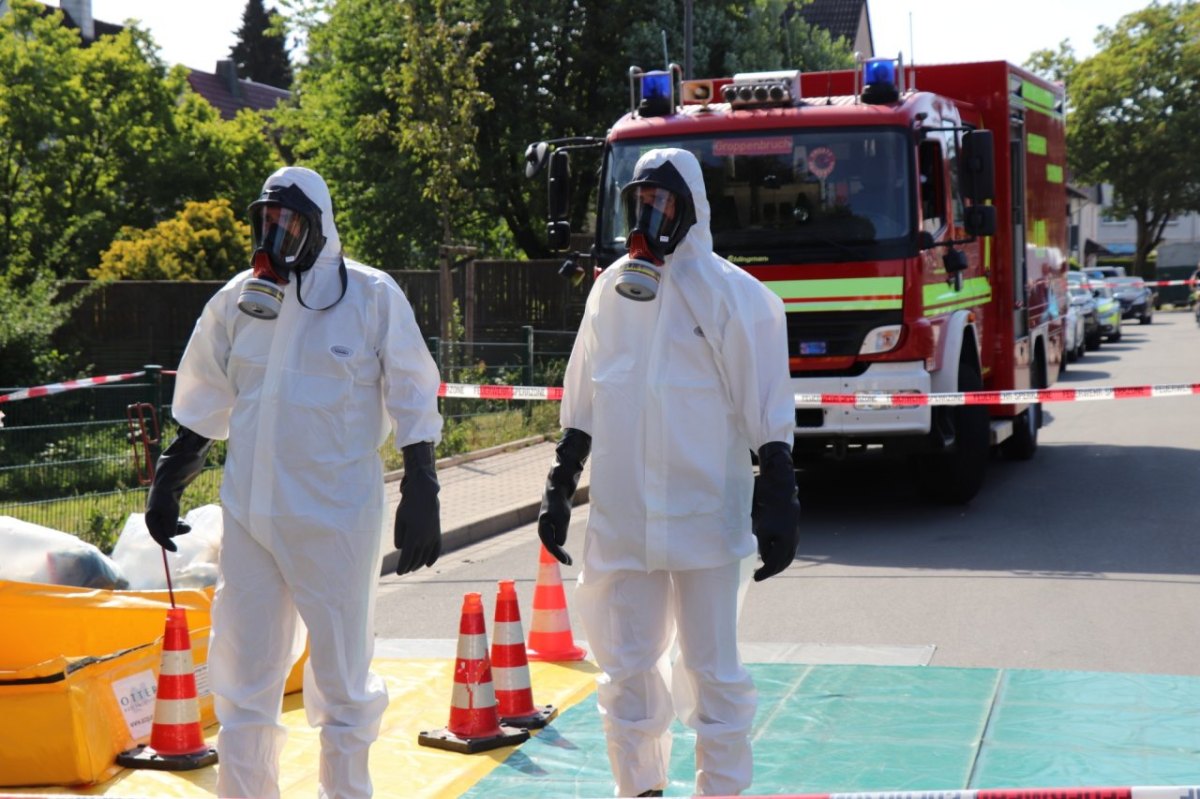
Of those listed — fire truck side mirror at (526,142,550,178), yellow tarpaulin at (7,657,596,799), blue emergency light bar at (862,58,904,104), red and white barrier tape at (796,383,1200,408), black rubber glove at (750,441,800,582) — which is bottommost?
yellow tarpaulin at (7,657,596,799)

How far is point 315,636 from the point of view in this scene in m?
4.52

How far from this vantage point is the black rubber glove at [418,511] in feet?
15.2

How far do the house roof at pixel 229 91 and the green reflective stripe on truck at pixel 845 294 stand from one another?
45.2 meters

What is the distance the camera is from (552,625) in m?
7.25

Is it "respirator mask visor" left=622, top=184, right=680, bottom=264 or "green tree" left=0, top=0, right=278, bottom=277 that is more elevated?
"green tree" left=0, top=0, right=278, bottom=277

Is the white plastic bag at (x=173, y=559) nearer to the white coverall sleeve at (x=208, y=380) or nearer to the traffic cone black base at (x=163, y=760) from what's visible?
the traffic cone black base at (x=163, y=760)

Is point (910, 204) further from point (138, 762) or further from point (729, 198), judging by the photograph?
point (138, 762)

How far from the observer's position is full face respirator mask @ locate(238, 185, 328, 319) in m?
4.58

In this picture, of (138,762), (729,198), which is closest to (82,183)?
(729,198)

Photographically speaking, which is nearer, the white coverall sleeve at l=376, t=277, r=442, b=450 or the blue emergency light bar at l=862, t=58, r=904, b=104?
the white coverall sleeve at l=376, t=277, r=442, b=450

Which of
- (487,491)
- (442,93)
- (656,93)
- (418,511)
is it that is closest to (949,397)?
(656,93)

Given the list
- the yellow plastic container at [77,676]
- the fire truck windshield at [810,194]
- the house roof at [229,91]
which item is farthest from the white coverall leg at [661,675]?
the house roof at [229,91]

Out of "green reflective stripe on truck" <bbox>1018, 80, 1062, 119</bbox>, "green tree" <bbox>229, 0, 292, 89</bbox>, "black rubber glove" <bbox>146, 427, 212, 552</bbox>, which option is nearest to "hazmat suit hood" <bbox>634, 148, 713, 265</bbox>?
"black rubber glove" <bbox>146, 427, 212, 552</bbox>

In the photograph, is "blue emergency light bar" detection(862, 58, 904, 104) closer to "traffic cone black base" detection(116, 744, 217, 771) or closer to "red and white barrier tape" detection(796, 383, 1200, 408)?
"red and white barrier tape" detection(796, 383, 1200, 408)
